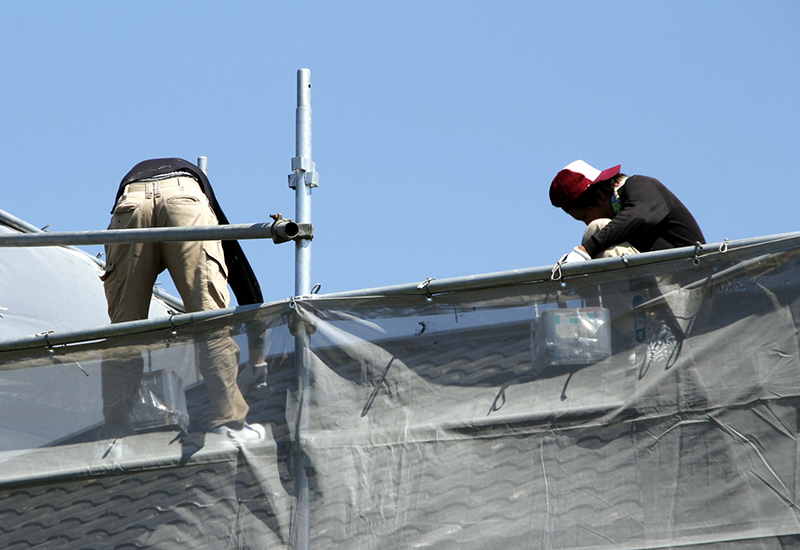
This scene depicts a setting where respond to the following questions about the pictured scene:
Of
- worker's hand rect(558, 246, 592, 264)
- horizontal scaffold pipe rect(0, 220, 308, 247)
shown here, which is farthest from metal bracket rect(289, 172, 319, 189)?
worker's hand rect(558, 246, 592, 264)

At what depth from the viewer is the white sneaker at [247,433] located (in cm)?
427

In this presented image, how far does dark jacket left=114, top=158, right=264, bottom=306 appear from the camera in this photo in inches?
218

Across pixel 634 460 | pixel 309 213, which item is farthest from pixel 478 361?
pixel 309 213

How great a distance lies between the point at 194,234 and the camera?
467 centimetres

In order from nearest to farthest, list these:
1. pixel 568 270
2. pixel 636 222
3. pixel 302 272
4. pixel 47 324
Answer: pixel 568 270, pixel 636 222, pixel 302 272, pixel 47 324

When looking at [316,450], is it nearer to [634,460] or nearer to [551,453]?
[551,453]

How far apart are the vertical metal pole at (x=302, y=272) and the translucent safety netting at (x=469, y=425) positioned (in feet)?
0.04

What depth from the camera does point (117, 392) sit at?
4.50 m

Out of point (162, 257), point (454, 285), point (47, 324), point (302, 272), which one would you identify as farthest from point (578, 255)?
point (47, 324)

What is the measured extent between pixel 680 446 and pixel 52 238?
10.3 feet

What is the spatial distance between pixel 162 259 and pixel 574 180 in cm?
215

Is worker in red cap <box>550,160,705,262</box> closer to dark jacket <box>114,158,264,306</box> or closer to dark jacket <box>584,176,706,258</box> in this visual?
dark jacket <box>584,176,706,258</box>

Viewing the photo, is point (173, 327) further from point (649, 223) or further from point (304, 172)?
point (649, 223)

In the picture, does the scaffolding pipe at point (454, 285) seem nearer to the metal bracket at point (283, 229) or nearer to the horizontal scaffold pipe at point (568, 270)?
the horizontal scaffold pipe at point (568, 270)
